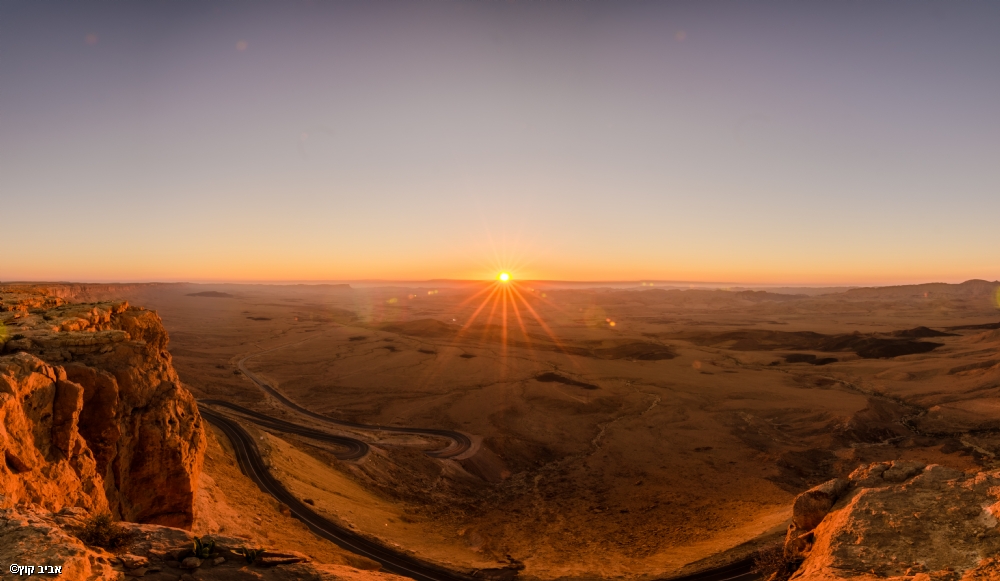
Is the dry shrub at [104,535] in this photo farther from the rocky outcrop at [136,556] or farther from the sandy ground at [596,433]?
the sandy ground at [596,433]

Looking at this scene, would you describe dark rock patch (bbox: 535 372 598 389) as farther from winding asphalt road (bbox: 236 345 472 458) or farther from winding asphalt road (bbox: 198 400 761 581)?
winding asphalt road (bbox: 198 400 761 581)

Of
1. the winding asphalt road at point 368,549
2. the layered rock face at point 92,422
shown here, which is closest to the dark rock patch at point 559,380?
the winding asphalt road at point 368,549

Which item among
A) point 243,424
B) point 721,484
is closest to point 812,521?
point 721,484

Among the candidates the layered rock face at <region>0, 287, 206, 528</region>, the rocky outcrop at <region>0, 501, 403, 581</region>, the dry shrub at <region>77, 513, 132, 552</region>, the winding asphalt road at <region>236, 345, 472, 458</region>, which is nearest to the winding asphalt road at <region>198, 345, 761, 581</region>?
the winding asphalt road at <region>236, 345, 472, 458</region>

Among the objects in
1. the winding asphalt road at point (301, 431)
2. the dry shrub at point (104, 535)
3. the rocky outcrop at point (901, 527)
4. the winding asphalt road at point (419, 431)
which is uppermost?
the dry shrub at point (104, 535)

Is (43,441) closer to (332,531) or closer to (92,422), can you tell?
(92,422)

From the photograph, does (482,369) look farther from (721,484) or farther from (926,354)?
(926,354)
